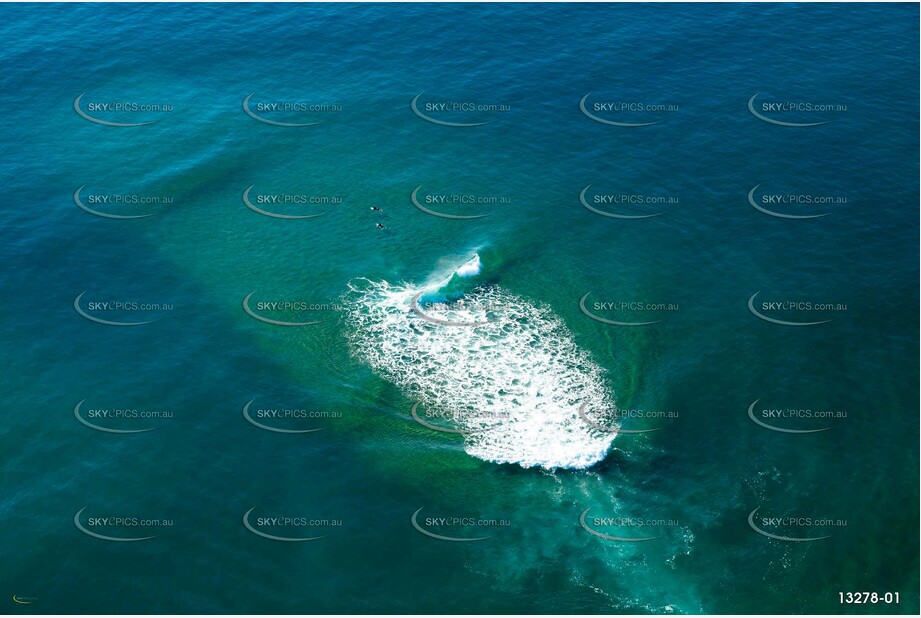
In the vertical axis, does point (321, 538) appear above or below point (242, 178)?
below

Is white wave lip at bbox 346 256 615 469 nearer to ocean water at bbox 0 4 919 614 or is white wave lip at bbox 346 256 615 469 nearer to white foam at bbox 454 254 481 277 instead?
white foam at bbox 454 254 481 277

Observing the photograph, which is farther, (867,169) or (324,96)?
(324,96)

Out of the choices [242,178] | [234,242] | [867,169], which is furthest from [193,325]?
[867,169]

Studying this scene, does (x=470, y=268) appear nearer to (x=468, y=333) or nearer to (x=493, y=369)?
(x=468, y=333)

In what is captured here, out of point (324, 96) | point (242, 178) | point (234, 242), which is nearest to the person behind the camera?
point (234, 242)

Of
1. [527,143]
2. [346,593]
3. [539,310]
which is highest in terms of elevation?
[527,143]

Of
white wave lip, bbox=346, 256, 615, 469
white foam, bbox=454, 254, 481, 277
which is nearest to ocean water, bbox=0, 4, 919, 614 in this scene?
white foam, bbox=454, 254, 481, 277

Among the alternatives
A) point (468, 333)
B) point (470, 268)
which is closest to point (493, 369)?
point (468, 333)

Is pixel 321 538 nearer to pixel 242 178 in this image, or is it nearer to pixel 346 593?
pixel 346 593
